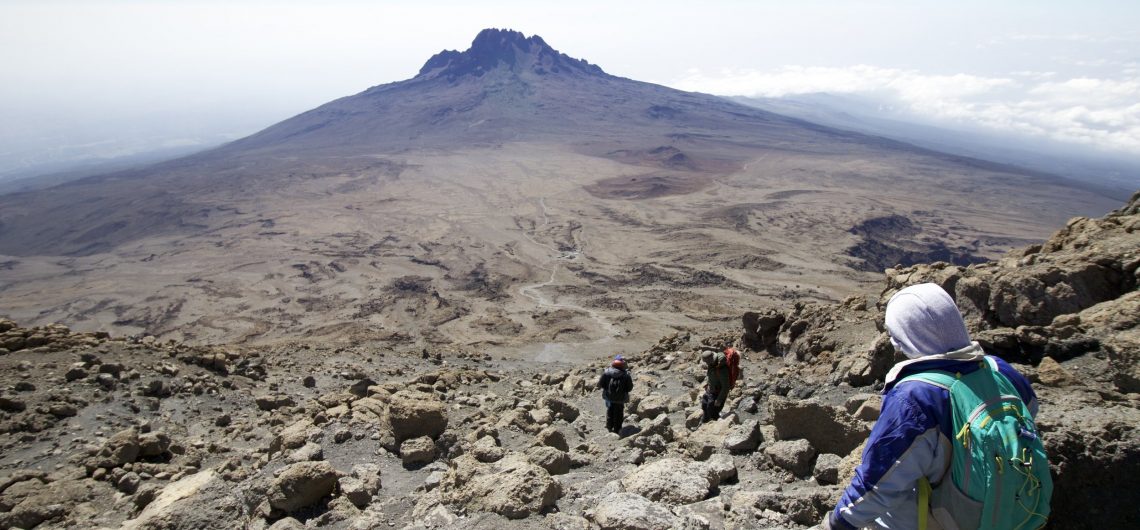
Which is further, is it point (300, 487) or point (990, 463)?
point (300, 487)

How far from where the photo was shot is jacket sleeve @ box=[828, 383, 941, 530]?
→ 64.6 inches

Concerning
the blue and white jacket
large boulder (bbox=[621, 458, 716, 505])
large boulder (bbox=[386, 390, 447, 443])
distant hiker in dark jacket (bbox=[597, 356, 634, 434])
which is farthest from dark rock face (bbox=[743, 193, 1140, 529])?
large boulder (bbox=[386, 390, 447, 443])

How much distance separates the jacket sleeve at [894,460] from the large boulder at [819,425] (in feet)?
7.36

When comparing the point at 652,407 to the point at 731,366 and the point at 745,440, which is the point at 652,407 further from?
the point at 745,440

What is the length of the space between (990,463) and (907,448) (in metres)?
0.19

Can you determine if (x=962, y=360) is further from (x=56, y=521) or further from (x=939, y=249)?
(x=939, y=249)

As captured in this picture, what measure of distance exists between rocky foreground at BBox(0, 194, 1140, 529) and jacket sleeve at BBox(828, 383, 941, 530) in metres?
1.25

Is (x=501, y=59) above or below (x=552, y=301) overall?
above

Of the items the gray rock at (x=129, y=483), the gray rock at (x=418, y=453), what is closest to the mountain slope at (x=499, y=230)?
the gray rock at (x=418, y=453)

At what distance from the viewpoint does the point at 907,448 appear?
5.41 feet

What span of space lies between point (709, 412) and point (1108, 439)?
11.9 ft

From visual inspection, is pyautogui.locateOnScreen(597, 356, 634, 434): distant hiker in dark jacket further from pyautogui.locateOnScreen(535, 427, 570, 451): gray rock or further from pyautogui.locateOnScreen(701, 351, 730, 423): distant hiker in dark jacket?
pyautogui.locateOnScreen(535, 427, 570, 451): gray rock

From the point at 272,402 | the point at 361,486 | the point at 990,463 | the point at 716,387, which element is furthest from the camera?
the point at 272,402

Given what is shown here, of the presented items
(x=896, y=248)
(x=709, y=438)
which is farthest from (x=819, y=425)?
(x=896, y=248)
